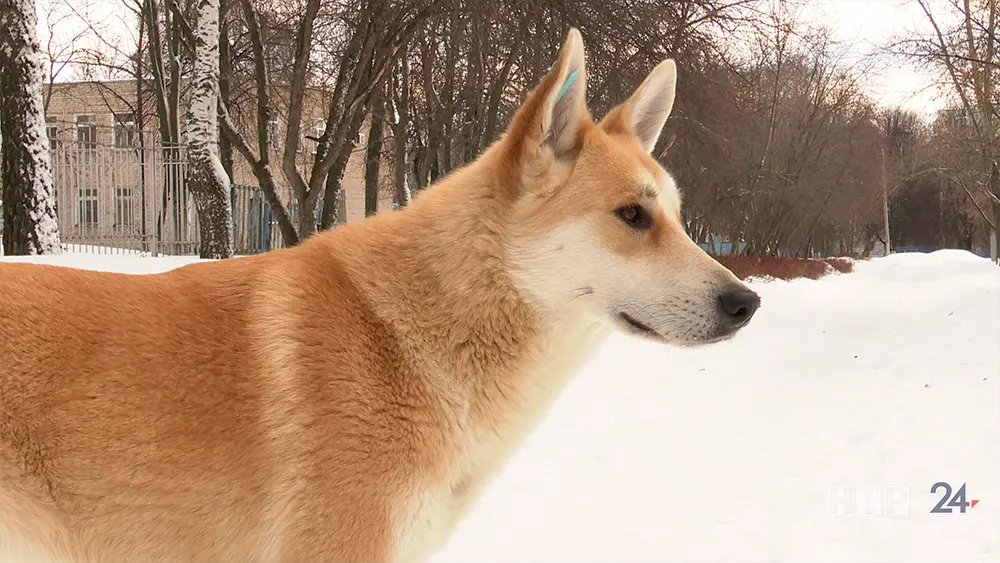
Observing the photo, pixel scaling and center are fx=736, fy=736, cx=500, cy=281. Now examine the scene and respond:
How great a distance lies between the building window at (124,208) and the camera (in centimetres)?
1334

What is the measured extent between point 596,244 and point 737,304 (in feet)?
1.65

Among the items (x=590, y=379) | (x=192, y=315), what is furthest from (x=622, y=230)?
(x=590, y=379)

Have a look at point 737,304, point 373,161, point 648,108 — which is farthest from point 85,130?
point 737,304

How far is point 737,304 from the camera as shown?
2.42 metres

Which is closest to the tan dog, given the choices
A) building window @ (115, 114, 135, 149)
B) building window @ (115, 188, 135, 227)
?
building window @ (115, 188, 135, 227)

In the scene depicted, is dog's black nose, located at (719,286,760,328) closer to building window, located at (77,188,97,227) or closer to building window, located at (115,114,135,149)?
building window, located at (77,188,97,227)

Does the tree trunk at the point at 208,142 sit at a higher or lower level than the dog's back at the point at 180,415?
higher

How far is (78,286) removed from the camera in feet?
6.75

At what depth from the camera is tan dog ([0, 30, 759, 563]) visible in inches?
74.6

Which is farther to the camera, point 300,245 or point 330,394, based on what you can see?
point 300,245

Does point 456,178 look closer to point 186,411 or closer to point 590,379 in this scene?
point 186,411

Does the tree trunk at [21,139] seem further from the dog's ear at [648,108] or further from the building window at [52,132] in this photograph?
the dog's ear at [648,108]

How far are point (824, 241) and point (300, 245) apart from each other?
6625 centimetres

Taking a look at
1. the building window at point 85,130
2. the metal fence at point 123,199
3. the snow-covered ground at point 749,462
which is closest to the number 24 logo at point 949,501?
the snow-covered ground at point 749,462
